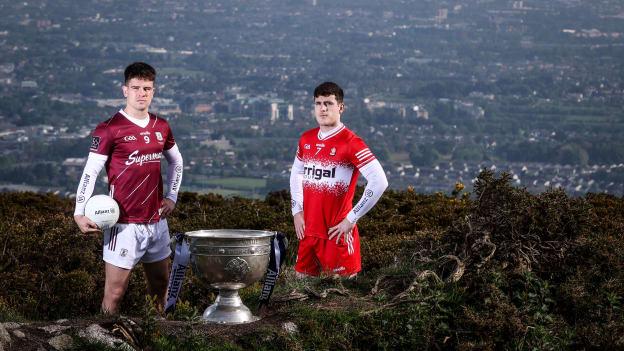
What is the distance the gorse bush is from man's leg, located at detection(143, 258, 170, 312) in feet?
0.54

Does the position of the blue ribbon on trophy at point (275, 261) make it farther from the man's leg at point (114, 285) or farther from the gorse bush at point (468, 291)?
the man's leg at point (114, 285)

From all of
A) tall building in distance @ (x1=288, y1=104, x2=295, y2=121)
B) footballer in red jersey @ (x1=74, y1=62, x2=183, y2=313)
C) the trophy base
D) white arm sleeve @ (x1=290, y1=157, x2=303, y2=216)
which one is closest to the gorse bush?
the trophy base

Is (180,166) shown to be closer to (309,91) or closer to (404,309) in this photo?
(404,309)

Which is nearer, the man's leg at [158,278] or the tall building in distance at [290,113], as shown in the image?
the man's leg at [158,278]

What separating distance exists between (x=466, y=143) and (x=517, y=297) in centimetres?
6171

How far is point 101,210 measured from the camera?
8.31 metres

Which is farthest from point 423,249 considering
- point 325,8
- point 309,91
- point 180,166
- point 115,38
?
point 325,8

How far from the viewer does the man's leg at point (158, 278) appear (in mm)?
8852

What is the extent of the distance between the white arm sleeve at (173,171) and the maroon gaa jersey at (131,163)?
0.32 metres

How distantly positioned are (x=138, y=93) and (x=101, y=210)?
889mm

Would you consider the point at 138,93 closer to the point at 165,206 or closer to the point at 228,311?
the point at 165,206

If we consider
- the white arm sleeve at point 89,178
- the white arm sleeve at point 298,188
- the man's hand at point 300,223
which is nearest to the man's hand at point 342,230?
the man's hand at point 300,223

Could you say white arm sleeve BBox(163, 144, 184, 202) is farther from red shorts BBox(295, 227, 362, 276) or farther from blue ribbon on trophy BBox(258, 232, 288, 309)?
red shorts BBox(295, 227, 362, 276)

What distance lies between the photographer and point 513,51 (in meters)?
99.9
